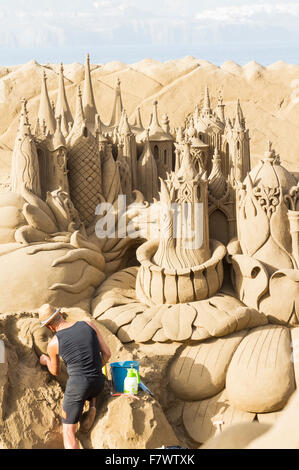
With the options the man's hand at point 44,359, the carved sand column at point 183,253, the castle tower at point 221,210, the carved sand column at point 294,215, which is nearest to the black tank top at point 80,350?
the man's hand at point 44,359

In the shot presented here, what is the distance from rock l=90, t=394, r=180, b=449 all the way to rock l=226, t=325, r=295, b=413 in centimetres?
164

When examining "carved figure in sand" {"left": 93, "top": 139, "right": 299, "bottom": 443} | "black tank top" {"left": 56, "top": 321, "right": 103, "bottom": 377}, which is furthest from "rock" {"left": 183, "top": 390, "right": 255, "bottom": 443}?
"black tank top" {"left": 56, "top": 321, "right": 103, "bottom": 377}

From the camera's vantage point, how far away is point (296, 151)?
2594 cm

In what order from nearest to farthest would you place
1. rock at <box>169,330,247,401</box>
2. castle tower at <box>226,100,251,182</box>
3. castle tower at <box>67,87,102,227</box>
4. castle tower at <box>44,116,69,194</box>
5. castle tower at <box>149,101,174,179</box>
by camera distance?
1. rock at <box>169,330,247,401</box>
2. castle tower at <box>44,116,69,194</box>
3. castle tower at <box>67,87,102,227</box>
4. castle tower at <box>226,100,251,182</box>
5. castle tower at <box>149,101,174,179</box>

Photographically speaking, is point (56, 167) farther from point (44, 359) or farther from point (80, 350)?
point (80, 350)

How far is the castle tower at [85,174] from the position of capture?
10625mm

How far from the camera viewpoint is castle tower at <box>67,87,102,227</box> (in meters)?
10.6

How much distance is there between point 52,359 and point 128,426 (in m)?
0.98

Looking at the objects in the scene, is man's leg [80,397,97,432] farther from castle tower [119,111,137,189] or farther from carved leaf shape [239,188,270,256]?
castle tower [119,111,137,189]

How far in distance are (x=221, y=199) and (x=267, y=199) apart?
0.86 m

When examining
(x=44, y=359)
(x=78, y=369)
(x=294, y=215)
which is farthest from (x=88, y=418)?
(x=294, y=215)

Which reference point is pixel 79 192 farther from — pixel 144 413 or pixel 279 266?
pixel 144 413

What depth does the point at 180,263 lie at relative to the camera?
9.03 metres
